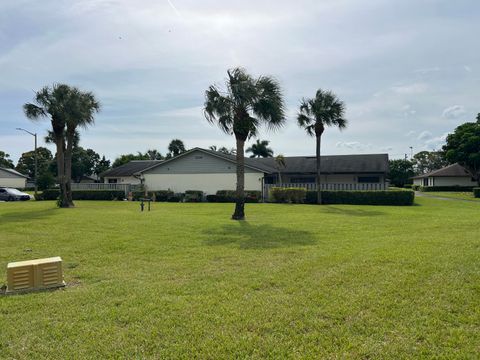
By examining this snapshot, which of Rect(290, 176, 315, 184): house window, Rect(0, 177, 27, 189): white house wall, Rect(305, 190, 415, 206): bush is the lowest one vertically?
Rect(305, 190, 415, 206): bush

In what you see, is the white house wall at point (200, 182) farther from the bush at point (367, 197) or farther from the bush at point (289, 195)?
the bush at point (367, 197)

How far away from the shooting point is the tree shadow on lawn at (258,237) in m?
9.17

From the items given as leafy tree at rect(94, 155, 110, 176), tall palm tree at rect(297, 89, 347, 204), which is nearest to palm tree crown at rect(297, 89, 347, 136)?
tall palm tree at rect(297, 89, 347, 204)

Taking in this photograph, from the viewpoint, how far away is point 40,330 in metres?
4.00

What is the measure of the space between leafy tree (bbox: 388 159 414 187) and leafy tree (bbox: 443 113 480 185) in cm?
1973

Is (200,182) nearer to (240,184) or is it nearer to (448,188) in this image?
(240,184)

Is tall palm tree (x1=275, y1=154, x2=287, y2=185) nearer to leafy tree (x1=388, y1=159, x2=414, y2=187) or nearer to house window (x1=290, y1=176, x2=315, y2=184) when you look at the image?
house window (x1=290, y1=176, x2=315, y2=184)

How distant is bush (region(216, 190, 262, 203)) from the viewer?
2855 cm

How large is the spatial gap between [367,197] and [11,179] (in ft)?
194

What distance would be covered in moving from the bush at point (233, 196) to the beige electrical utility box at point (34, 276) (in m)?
23.1

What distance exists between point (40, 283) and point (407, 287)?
5338mm

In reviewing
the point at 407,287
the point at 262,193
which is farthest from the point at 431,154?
the point at 407,287

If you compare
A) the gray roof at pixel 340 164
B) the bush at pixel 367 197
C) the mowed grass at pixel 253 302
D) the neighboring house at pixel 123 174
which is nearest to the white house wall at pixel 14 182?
the neighboring house at pixel 123 174

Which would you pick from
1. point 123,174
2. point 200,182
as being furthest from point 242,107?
point 123,174
